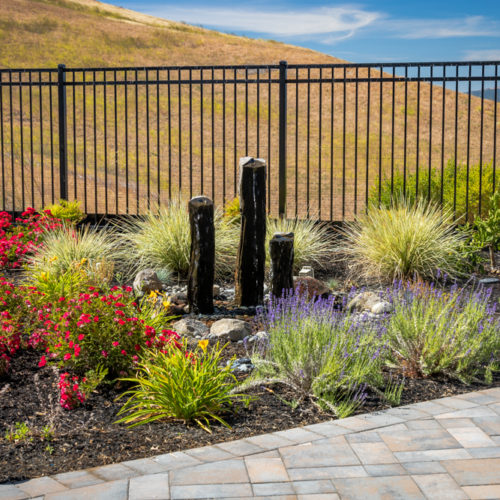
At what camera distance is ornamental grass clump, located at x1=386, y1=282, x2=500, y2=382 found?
4.73 m

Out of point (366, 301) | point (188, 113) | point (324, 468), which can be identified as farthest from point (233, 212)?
point (188, 113)

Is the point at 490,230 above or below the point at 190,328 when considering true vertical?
above

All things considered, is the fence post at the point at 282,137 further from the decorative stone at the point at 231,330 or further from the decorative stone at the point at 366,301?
the decorative stone at the point at 231,330

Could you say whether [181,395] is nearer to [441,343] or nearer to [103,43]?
[441,343]

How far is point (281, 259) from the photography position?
6434mm

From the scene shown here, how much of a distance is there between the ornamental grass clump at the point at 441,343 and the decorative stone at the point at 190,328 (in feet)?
5.07

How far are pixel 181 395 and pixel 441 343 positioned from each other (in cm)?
182

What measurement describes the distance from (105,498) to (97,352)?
1.77 metres

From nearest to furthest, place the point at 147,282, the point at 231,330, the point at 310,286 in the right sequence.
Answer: the point at 231,330
the point at 310,286
the point at 147,282

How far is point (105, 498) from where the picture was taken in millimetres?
2988

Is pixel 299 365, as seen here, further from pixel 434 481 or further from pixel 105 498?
pixel 105 498

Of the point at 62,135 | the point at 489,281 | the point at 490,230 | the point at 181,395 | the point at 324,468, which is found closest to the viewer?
the point at 324,468

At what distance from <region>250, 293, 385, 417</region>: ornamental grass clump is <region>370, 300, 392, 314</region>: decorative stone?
1.33 meters

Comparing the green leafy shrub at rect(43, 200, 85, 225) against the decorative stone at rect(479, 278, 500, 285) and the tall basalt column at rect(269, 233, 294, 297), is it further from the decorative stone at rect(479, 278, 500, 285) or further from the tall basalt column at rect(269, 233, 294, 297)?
the decorative stone at rect(479, 278, 500, 285)
